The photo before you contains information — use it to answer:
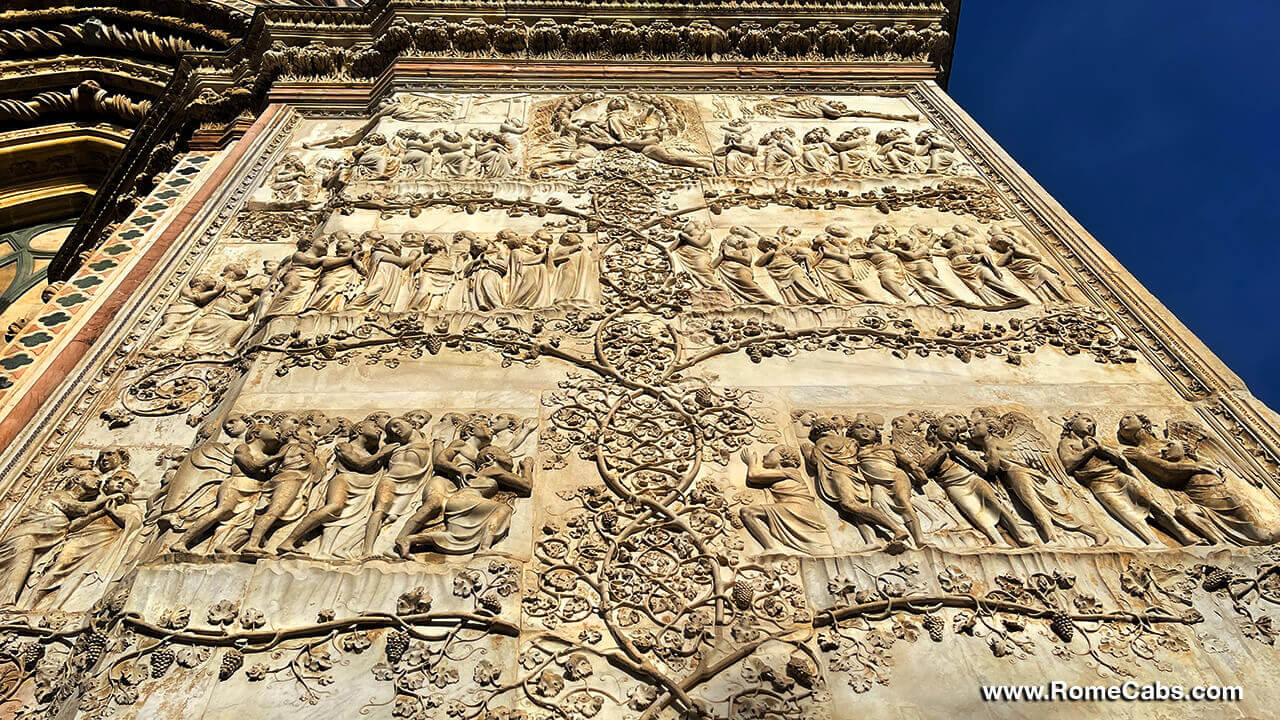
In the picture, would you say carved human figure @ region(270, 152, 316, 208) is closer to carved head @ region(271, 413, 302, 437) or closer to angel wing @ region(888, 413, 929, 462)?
carved head @ region(271, 413, 302, 437)

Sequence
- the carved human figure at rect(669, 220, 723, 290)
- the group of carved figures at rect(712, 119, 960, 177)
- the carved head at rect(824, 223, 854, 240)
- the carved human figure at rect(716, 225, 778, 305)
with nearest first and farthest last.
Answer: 1. the carved human figure at rect(716, 225, 778, 305)
2. the carved human figure at rect(669, 220, 723, 290)
3. the carved head at rect(824, 223, 854, 240)
4. the group of carved figures at rect(712, 119, 960, 177)

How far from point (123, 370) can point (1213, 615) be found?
6.01 meters

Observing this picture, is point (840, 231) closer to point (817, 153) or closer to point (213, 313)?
point (817, 153)

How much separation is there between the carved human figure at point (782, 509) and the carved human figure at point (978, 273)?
7.31 ft

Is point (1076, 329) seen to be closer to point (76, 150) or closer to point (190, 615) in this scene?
point (190, 615)

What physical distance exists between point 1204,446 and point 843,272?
2456 mm

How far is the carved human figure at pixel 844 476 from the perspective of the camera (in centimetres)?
451

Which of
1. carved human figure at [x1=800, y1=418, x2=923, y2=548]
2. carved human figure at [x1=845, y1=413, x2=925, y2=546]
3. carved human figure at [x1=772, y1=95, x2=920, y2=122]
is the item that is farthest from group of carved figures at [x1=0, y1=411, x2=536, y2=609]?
carved human figure at [x1=772, y1=95, x2=920, y2=122]

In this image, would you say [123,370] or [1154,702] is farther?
[123,370]

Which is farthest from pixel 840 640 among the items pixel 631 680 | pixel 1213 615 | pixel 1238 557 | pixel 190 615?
pixel 190 615

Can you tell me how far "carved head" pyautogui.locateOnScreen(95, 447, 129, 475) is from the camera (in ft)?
16.7

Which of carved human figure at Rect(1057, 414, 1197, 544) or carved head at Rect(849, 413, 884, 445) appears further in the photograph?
carved head at Rect(849, 413, 884, 445)

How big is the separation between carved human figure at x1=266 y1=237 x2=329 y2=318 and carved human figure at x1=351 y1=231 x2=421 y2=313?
331 millimetres

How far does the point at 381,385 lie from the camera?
5.50 metres
